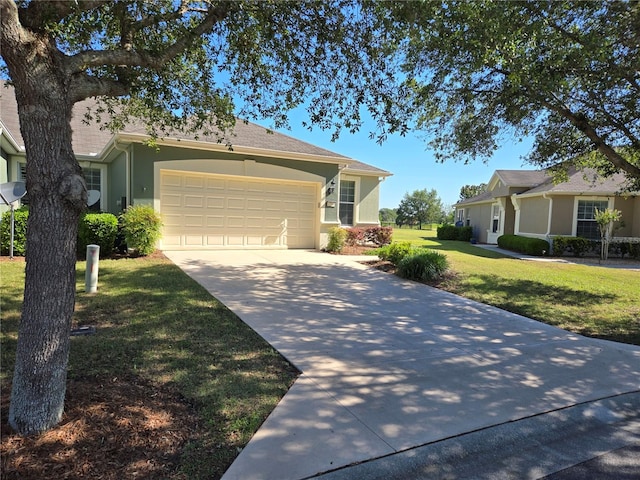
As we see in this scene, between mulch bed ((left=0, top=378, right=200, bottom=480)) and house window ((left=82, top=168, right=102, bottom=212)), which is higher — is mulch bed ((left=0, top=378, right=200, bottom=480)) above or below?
below

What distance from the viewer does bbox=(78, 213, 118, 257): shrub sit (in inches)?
395

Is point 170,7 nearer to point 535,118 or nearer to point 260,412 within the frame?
point 260,412

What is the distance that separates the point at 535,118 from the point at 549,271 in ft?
17.1

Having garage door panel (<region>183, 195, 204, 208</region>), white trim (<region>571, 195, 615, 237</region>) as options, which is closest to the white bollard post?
garage door panel (<region>183, 195, 204, 208</region>)

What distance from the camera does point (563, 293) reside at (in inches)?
340

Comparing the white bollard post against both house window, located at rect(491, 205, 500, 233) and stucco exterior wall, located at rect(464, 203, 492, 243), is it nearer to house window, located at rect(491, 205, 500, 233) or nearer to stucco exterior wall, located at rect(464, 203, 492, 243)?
house window, located at rect(491, 205, 500, 233)

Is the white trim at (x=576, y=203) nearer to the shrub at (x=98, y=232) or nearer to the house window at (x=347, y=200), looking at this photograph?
the house window at (x=347, y=200)

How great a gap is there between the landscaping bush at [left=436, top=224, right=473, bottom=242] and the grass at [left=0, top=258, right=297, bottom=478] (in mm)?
22718

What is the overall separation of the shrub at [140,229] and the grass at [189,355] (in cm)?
332

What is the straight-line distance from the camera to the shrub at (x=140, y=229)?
1011 centimetres

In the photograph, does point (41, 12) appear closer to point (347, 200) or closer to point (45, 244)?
point (45, 244)

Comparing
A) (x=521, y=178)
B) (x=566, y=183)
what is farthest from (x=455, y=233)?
(x=566, y=183)

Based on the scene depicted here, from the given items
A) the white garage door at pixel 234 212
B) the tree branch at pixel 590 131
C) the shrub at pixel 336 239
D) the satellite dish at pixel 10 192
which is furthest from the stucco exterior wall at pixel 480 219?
the satellite dish at pixel 10 192

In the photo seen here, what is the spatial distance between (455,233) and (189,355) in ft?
81.8
